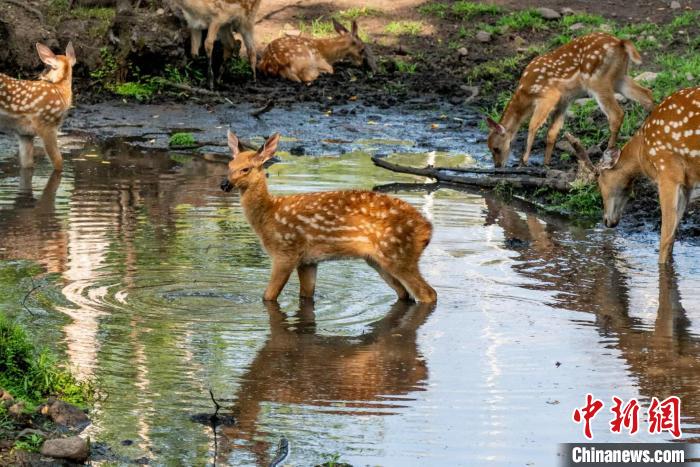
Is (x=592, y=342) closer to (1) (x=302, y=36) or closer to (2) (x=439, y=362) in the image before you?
(2) (x=439, y=362)

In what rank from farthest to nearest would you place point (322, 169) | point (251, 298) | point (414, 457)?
point (322, 169)
point (251, 298)
point (414, 457)

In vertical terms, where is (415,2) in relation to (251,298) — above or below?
above

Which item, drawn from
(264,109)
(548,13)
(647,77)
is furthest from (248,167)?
(548,13)

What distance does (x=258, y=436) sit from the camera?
6.47 metres

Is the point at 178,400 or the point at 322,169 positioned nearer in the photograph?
the point at 178,400

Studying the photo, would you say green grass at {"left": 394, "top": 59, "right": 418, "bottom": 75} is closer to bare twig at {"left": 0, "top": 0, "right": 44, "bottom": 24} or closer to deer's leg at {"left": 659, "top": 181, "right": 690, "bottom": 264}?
bare twig at {"left": 0, "top": 0, "right": 44, "bottom": 24}

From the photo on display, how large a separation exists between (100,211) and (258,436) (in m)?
6.07

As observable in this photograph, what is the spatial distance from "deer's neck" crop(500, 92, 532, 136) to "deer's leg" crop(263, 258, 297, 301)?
5.93 metres

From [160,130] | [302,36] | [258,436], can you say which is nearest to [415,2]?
[302,36]

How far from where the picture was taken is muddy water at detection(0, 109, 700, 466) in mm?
6582

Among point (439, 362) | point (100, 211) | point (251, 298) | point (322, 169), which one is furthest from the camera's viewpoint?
point (322, 169)

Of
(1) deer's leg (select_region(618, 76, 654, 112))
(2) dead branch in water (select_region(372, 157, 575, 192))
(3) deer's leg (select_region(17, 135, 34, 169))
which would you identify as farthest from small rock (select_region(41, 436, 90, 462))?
(1) deer's leg (select_region(618, 76, 654, 112))

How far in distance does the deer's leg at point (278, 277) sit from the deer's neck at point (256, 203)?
0.41 metres

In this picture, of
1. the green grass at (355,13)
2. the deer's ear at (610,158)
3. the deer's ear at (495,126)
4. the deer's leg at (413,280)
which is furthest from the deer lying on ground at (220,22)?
the deer's leg at (413,280)
